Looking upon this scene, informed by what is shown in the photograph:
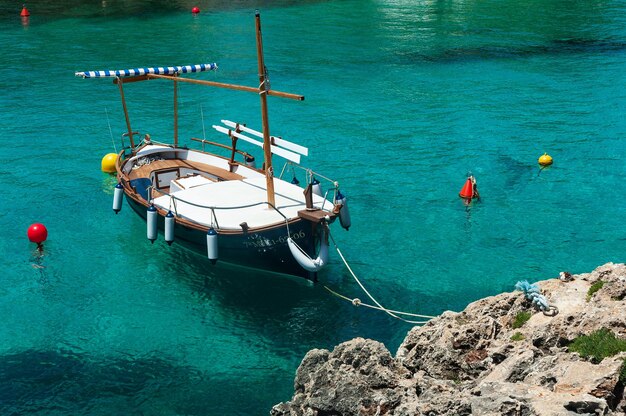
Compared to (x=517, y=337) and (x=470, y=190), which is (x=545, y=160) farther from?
(x=517, y=337)

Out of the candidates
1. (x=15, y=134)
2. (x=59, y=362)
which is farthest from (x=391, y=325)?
(x=15, y=134)

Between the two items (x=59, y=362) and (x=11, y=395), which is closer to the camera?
(x=11, y=395)

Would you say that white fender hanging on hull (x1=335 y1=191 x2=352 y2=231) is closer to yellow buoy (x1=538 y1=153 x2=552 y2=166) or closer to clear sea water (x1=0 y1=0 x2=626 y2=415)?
clear sea water (x1=0 y1=0 x2=626 y2=415)

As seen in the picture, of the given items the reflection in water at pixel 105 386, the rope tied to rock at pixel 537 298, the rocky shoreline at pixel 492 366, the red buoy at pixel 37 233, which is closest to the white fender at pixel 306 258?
the reflection in water at pixel 105 386

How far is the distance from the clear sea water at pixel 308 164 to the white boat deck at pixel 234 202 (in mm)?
1825

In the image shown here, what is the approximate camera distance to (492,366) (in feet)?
40.7

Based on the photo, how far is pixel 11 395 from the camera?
55.5 feet

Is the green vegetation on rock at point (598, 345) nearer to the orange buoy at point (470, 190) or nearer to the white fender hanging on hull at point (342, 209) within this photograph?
the white fender hanging on hull at point (342, 209)

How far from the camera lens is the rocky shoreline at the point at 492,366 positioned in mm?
10242

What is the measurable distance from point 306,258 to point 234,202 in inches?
121

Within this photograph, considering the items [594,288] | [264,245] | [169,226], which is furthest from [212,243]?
[594,288]

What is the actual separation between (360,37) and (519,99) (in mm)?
16650

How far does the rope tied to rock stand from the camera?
43.4ft

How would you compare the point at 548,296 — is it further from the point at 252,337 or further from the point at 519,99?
the point at 519,99
